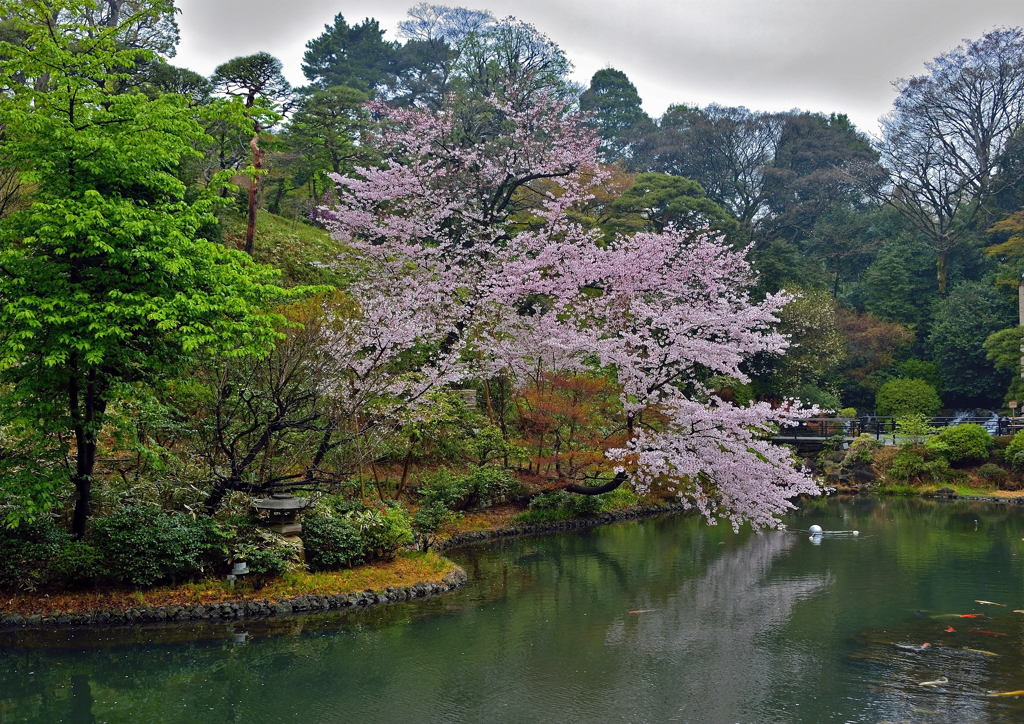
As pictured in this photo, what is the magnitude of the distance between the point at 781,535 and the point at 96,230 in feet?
47.5

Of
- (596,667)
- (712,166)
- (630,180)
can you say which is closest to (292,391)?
(596,667)

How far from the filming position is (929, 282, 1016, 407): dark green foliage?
3266 cm

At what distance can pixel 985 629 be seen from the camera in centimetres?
1029

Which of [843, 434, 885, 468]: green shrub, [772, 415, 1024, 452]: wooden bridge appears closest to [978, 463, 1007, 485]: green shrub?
[772, 415, 1024, 452]: wooden bridge

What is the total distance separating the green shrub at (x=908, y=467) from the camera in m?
25.3

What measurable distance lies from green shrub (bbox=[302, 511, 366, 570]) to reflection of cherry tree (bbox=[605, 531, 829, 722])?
4075 mm

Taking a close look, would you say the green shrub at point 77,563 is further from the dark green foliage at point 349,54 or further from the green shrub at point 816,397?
the dark green foliage at point 349,54

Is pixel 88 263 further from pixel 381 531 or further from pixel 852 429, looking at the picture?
pixel 852 429

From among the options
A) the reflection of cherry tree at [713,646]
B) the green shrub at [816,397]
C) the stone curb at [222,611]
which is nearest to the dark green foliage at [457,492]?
the stone curb at [222,611]

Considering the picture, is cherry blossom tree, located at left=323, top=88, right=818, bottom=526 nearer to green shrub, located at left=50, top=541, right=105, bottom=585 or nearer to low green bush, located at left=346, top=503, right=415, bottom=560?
low green bush, located at left=346, top=503, right=415, bottom=560

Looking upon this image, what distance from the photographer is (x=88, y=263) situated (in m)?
10.2

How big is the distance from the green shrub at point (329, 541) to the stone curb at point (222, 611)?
0.79 meters

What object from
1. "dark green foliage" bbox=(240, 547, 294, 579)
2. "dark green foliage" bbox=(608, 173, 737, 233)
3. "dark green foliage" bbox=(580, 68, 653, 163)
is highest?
"dark green foliage" bbox=(580, 68, 653, 163)

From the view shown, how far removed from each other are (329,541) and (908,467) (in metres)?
20.3
